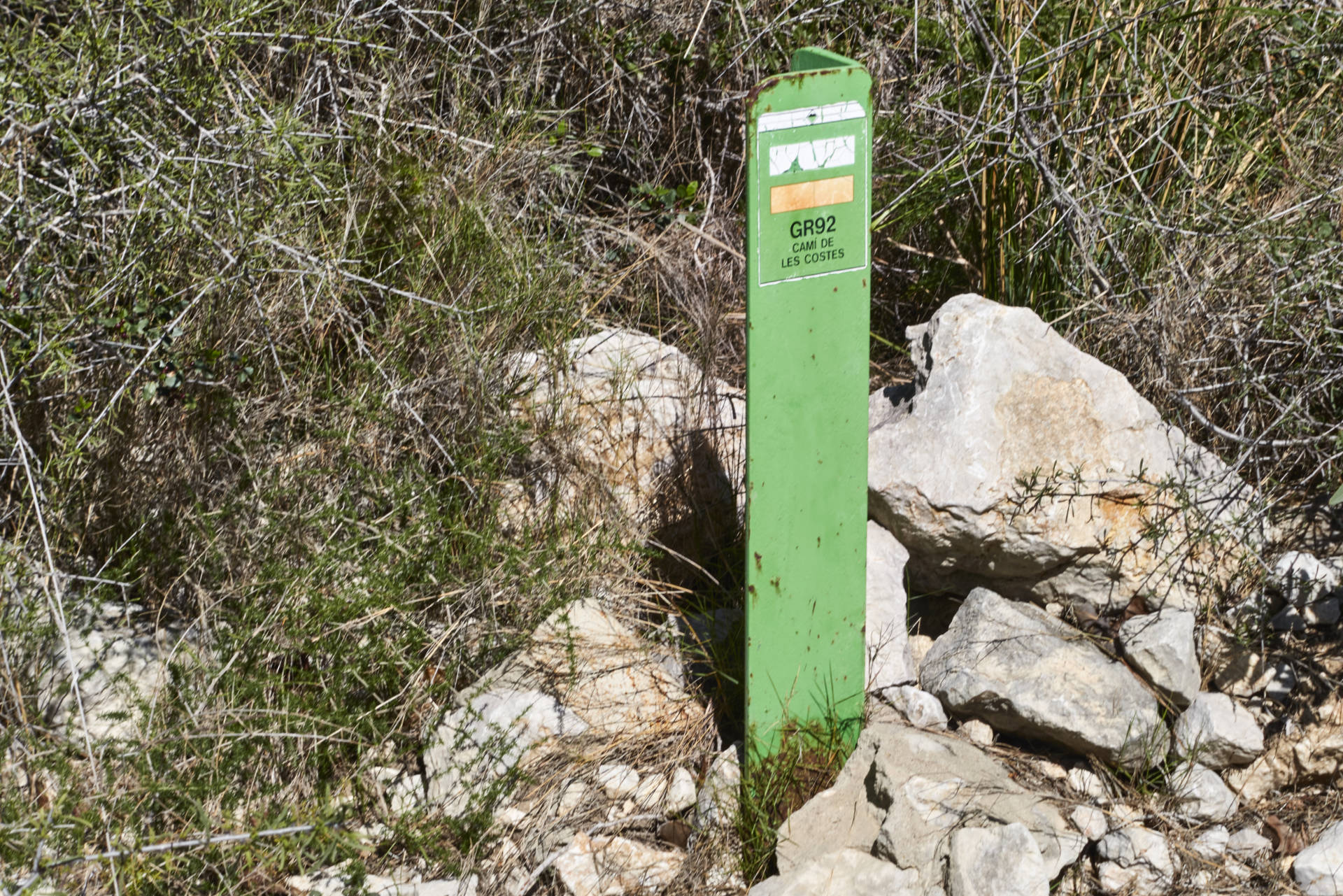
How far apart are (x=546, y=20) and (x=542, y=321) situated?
1.22 meters

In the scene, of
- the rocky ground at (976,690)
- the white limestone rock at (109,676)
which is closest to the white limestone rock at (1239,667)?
the rocky ground at (976,690)

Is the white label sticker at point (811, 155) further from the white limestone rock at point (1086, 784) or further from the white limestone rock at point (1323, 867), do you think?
the white limestone rock at point (1323, 867)

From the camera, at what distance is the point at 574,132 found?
4109mm

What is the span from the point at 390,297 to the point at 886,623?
1.67m

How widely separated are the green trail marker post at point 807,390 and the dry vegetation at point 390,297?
668mm

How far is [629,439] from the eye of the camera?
324cm

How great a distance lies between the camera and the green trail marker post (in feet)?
7.51

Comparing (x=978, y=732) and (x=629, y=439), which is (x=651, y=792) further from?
(x=629, y=439)

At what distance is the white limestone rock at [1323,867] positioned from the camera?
240cm

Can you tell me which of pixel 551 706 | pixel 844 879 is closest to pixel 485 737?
pixel 551 706

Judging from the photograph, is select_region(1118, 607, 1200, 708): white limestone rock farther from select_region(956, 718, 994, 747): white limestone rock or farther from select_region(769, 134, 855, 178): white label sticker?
select_region(769, 134, 855, 178): white label sticker

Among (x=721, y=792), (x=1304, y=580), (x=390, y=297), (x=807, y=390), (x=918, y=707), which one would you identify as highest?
(x=390, y=297)

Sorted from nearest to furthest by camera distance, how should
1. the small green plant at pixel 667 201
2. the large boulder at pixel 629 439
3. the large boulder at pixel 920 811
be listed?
the large boulder at pixel 920 811 → the large boulder at pixel 629 439 → the small green plant at pixel 667 201

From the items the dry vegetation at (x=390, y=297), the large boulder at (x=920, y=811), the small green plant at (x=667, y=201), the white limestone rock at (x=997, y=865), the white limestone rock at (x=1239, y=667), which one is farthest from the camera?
the small green plant at (x=667, y=201)
